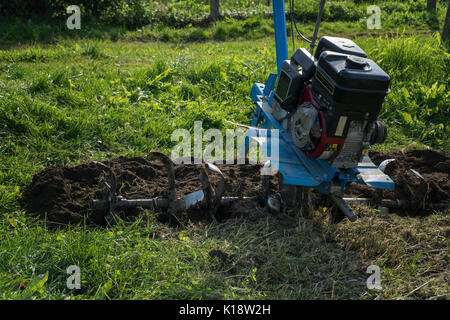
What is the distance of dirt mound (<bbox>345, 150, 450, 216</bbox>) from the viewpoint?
152 inches

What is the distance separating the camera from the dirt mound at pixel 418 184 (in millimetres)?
3859

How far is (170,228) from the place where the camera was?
339 cm

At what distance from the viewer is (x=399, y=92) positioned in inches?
227

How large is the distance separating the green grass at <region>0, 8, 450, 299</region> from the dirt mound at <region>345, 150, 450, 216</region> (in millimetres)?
172

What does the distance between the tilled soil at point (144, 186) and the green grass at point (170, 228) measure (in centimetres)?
14

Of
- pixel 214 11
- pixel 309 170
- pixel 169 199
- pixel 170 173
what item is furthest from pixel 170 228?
pixel 214 11

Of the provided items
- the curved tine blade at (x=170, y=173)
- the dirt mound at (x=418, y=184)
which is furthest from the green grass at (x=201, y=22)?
the curved tine blade at (x=170, y=173)

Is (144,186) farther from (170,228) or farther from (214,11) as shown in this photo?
(214,11)

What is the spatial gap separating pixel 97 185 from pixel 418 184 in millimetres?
2838

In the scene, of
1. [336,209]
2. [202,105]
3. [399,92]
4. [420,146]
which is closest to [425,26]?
[399,92]
